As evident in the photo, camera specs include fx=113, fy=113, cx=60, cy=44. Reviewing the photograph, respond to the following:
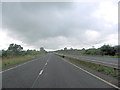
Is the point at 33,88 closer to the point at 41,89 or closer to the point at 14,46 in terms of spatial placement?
the point at 41,89

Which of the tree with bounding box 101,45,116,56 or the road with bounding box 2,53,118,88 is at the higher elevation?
the tree with bounding box 101,45,116,56

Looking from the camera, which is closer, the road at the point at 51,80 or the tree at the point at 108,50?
the road at the point at 51,80

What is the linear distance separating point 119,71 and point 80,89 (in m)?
5.74

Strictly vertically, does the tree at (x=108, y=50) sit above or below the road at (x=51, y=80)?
above

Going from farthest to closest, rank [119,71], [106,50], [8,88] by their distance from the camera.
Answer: [106,50]
[119,71]
[8,88]

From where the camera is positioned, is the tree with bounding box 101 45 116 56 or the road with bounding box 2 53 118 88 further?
the tree with bounding box 101 45 116 56

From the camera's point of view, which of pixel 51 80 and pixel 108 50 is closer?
pixel 51 80

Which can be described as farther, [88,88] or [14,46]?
[14,46]

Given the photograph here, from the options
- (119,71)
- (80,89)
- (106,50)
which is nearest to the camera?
(80,89)

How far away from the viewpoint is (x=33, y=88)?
18.4 feet

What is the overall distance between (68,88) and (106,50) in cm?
6139

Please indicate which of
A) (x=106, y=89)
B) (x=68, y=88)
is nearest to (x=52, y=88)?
(x=68, y=88)

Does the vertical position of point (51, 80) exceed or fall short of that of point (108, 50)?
it falls short

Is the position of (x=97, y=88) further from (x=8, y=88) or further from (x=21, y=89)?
(x=8, y=88)
